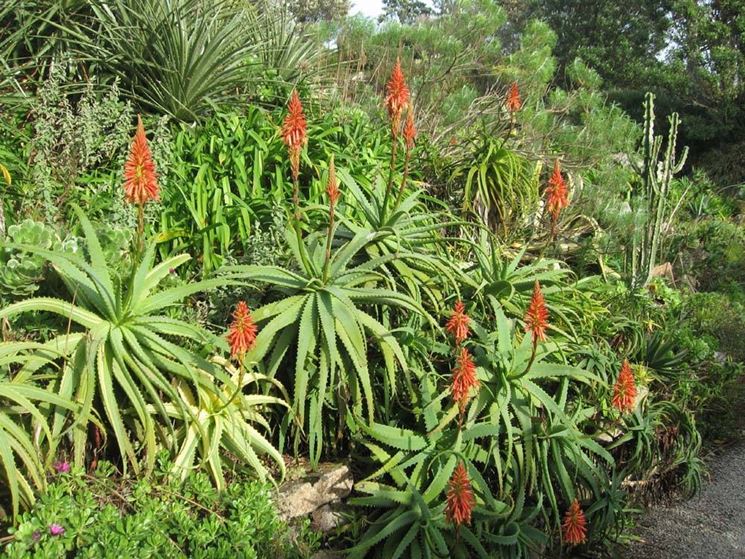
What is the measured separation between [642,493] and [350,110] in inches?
146

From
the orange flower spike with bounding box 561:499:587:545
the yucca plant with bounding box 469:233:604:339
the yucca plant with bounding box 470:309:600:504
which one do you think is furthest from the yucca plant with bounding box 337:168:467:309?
the orange flower spike with bounding box 561:499:587:545

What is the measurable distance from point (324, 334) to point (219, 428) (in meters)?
0.65

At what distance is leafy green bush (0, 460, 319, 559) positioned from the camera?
2566 mm

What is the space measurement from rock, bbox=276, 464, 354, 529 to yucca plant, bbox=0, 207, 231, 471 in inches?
24.8

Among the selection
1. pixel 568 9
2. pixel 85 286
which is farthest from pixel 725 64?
pixel 85 286

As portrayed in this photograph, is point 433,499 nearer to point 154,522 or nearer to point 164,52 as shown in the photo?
point 154,522

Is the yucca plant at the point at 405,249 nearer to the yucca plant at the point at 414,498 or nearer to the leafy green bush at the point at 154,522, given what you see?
the yucca plant at the point at 414,498

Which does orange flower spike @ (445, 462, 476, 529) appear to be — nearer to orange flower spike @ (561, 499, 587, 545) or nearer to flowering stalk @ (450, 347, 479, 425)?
flowering stalk @ (450, 347, 479, 425)

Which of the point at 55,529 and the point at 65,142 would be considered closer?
A: the point at 55,529

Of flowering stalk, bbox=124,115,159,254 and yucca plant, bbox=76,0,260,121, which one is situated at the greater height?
yucca plant, bbox=76,0,260,121

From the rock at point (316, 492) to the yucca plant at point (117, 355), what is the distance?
A: 0.63 metres

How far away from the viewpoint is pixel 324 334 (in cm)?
343

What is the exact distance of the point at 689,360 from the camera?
5281 mm

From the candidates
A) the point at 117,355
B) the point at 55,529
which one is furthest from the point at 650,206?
the point at 55,529
